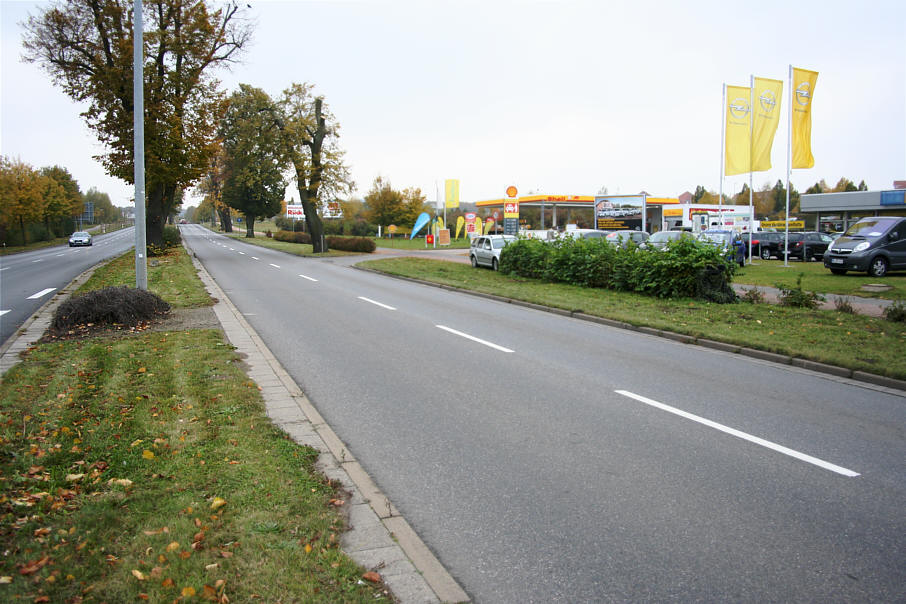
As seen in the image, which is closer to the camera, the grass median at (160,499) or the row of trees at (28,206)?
the grass median at (160,499)

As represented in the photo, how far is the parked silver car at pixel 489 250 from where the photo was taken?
2700 centimetres

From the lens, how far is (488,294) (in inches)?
714

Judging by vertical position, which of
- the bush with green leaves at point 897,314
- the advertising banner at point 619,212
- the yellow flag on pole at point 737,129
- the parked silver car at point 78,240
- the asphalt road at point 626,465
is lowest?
the asphalt road at point 626,465

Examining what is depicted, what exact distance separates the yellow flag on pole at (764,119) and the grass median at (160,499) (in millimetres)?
25929

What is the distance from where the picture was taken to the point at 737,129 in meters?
26.7

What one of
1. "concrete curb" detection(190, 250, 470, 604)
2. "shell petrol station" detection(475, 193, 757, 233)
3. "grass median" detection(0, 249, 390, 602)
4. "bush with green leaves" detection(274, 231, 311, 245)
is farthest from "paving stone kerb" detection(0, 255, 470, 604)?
"bush with green leaves" detection(274, 231, 311, 245)

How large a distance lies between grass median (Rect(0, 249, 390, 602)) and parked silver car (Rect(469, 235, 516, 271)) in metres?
20.3

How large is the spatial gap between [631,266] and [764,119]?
13.5 metres

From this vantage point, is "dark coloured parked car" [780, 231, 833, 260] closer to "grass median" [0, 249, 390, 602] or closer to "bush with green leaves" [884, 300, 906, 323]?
"bush with green leaves" [884, 300, 906, 323]

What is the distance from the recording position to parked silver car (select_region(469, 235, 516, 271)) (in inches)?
1063

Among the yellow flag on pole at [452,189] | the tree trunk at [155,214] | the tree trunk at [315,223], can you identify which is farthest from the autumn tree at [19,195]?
the yellow flag on pole at [452,189]

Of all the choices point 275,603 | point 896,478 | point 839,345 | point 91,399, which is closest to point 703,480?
point 896,478

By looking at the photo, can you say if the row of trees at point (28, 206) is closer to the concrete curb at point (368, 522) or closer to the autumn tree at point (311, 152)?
the autumn tree at point (311, 152)

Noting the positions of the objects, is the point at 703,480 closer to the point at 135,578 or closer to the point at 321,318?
the point at 135,578
